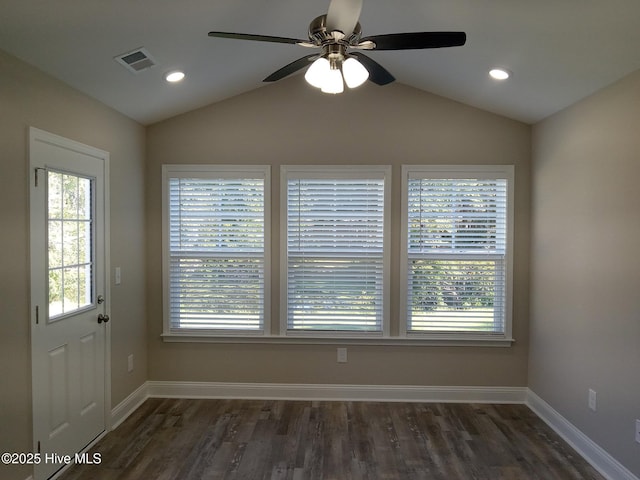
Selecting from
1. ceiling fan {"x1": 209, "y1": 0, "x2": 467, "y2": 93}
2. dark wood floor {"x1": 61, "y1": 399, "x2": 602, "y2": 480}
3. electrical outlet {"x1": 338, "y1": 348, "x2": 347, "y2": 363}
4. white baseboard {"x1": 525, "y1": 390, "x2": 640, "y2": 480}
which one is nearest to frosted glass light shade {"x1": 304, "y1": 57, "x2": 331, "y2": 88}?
ceiling fan {"x1": 209, "y1": 0, "x2": 467, "y2": 93}

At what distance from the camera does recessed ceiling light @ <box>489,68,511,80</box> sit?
2658mm

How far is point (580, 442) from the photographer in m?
2.69

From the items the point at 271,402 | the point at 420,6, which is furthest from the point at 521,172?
the point at 271,402

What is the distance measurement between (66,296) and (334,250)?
2072mm

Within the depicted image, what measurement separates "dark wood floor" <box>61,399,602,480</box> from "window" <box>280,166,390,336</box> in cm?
75

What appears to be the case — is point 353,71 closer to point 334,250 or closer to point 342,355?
point 334,250

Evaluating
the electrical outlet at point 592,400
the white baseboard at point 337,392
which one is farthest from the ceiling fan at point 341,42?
the white baseboard at point 337,392

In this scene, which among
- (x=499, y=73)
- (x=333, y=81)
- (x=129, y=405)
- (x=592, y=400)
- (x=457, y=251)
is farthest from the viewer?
(x=457, y=251)

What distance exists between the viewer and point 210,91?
3188 millimetres

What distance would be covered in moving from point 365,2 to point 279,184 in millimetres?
1630

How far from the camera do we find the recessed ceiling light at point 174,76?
2.70 m

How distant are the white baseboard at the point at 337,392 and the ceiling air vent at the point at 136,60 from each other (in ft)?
8.80

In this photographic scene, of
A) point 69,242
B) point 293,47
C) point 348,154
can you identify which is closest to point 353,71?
point 293,47

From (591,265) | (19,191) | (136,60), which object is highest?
(136,60)
